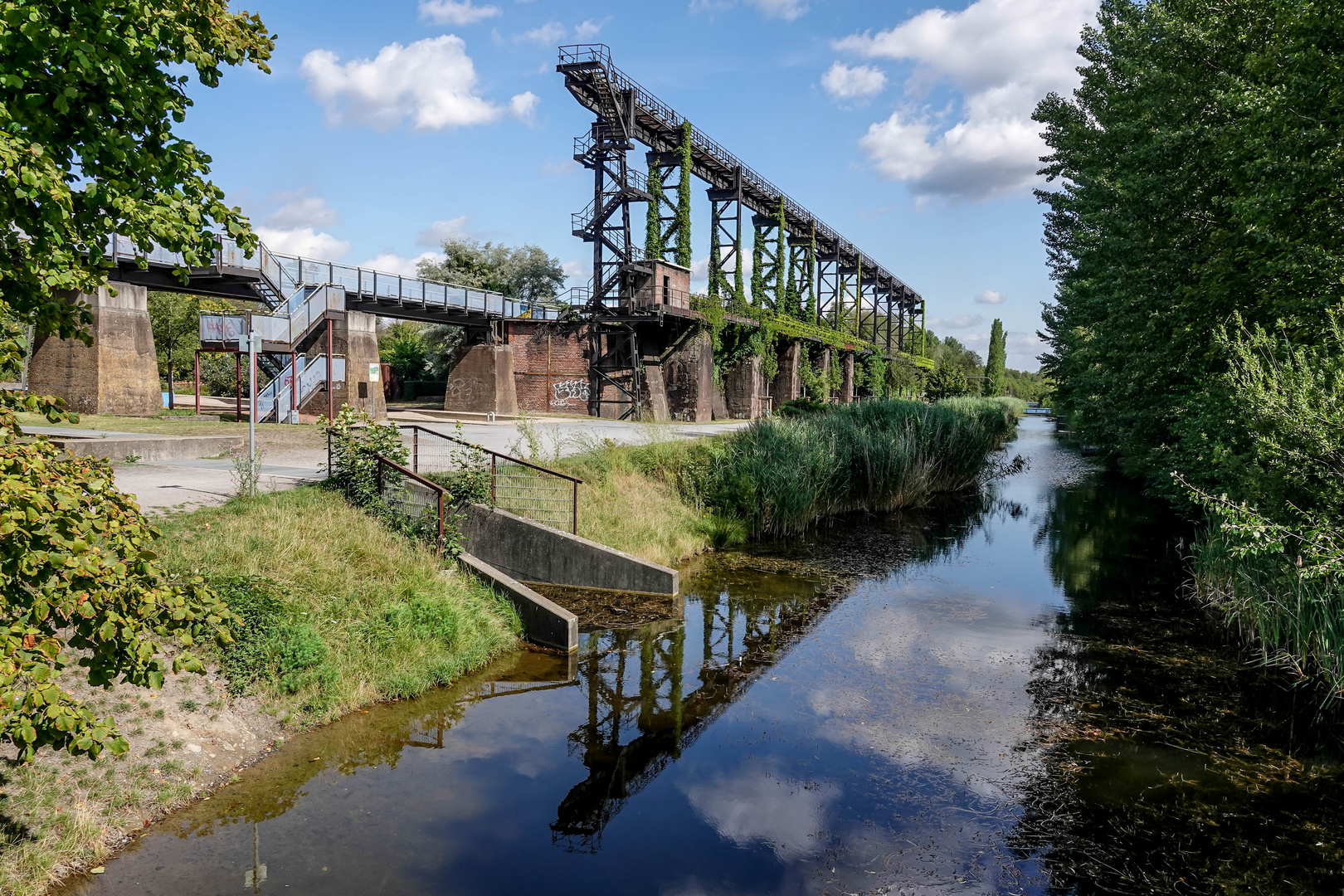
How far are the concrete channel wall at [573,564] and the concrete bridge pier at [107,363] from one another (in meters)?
16.9

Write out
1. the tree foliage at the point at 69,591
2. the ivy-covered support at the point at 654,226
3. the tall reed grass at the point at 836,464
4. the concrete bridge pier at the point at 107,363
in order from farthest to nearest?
1. the ivy-covered support at the point at 654,226
2. the concrete bridge pier at the point at 107,363
3. the tall reed grass at the point at 836,464
4. the tree foliage at the point at 69,591

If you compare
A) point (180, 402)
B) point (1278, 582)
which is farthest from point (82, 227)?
point (180, 402)

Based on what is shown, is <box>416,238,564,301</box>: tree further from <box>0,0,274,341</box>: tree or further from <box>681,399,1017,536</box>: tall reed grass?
<box>0,0,274,341</box>: tree

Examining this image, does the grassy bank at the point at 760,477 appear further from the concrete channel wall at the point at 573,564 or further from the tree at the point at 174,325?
the tree at the point at 174,325

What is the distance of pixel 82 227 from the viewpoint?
329cm

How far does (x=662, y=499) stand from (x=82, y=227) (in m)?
12.6

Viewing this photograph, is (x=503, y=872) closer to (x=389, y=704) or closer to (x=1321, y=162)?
(x=389, y=704)

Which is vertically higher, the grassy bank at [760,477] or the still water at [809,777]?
the grassy bank at [760,477]

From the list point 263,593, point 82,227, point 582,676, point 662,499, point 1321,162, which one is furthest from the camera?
point 662,499

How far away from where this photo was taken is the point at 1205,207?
15086mm

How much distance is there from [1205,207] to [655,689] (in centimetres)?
1372

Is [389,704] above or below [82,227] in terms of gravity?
below

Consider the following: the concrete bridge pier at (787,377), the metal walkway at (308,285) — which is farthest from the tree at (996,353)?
the metal walkway at (308,285)

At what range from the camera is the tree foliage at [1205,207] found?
1093 centimetres
